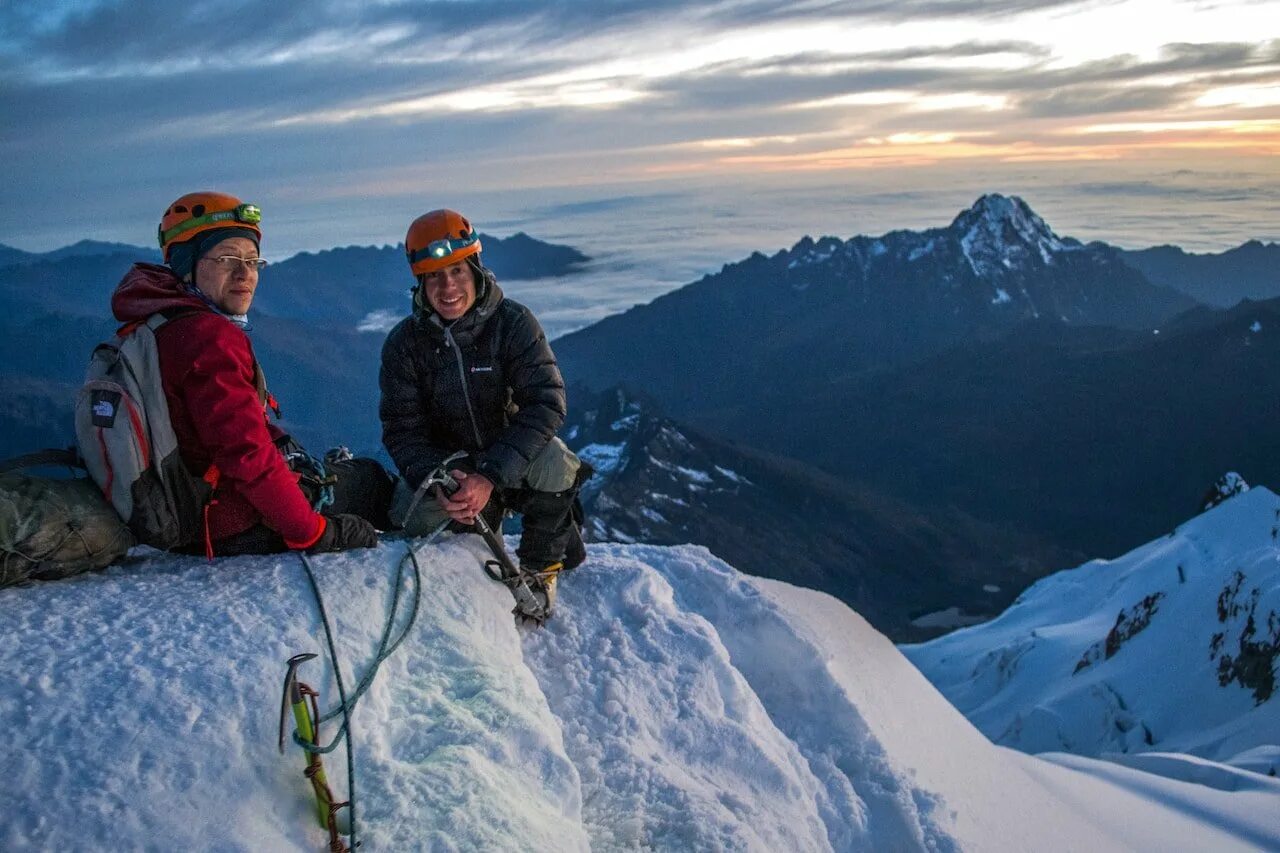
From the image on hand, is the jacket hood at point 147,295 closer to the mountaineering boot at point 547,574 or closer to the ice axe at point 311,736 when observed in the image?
the ice axe at point 311,736

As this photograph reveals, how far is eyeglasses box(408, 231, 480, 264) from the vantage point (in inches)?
298

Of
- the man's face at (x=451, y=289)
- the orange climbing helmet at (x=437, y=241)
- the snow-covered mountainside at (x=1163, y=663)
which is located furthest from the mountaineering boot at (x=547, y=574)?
the snow-covered mountainside at (x=1163, y=663)

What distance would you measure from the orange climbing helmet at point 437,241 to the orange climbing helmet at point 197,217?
1.32 meters

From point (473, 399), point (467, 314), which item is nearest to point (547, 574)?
point (473, 399)

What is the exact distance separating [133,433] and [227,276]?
131 centimetres

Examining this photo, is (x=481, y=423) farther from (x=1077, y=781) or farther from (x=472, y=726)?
(x=1077, y=781)

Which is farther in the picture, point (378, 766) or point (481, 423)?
point (481, 423)

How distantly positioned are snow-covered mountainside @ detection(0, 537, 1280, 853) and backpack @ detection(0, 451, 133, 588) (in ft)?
0.56

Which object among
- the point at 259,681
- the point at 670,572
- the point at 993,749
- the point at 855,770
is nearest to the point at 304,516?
the point at 259,681

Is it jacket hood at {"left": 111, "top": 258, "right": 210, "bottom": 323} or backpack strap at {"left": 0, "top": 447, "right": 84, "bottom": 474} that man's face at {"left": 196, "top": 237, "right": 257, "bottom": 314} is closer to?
jacket hood at {"left": 111, "top": 258, "right": 210, "bottom": 323}

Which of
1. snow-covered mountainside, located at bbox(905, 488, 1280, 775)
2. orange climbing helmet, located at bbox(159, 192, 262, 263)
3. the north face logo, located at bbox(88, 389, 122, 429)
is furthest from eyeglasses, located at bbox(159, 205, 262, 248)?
snow-covered mountainside, located at bbox(905, 488, 1280, 775)

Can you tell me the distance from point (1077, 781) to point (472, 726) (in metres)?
9.82

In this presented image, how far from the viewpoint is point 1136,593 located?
6912 centimetres

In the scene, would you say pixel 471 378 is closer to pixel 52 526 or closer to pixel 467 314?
pixel 467 314
